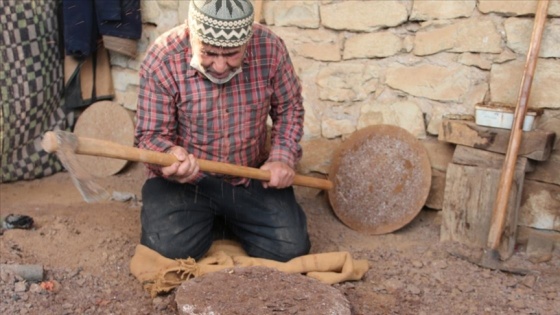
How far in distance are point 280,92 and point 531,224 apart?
1.48m

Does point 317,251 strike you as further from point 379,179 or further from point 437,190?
point 437,190

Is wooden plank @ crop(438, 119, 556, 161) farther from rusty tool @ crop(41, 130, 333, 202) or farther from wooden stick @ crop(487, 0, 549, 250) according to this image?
rusty tool @ crop(41, 130, 333, 202)

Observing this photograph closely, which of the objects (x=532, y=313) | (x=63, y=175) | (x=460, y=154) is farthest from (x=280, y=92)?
(x=63, y=175)

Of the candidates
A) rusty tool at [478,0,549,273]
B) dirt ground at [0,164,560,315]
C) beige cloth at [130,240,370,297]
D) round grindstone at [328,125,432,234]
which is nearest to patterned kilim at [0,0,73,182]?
dirt ground at [0,164,560,315]

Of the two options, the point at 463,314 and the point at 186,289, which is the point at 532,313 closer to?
the point at 463,314

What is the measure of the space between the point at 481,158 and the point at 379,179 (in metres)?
0.61

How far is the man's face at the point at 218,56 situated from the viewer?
3193mm

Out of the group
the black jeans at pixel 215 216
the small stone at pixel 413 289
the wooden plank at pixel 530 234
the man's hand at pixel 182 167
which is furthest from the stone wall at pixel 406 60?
the man's hand at pixel 182 167

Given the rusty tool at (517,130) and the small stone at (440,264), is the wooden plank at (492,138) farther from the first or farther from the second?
the small stone at (440,264)

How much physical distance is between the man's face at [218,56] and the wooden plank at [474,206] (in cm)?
132

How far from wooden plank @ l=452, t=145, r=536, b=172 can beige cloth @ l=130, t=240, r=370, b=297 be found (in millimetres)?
760

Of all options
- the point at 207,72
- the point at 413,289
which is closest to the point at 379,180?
the point at 413,289

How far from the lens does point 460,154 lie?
12.7 feet

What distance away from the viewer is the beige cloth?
3.36 m
